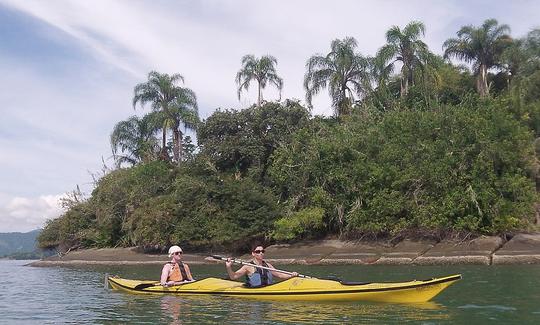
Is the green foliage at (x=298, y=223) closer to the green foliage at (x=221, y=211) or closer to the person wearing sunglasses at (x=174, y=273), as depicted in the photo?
the green foliage at (x=221, y=211)

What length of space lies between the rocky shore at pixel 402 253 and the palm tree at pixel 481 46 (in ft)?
59.9

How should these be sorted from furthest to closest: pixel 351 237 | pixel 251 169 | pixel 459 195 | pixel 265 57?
pixel 265 57, pixel 251 169, pixel 351 237, pixel 459 195

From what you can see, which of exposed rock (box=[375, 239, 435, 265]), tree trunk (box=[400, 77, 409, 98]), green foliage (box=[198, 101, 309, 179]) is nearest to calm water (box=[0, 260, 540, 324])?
exposed rock (box=[375, 239, 435, 265])

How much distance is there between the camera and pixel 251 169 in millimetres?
39250

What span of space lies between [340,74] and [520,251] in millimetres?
20997

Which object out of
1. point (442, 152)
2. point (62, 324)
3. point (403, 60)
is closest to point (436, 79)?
point (403, 60)

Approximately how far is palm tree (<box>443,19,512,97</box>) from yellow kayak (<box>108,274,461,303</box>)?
3397cm

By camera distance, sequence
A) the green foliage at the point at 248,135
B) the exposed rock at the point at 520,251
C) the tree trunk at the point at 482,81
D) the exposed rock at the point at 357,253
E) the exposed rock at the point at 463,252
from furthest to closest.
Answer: the tree trunk at the point at 482,81
the green foliage at the point at 248,135
the exposed rock at the point at 357,253
the exposed rock at the point at 463,252
the exposed rock at the point at 520,251

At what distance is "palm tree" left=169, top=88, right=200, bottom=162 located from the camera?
161 ft

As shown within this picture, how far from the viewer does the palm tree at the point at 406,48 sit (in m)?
41.1

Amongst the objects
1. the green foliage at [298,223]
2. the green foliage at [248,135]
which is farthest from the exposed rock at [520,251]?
the green foliage at [248,135]

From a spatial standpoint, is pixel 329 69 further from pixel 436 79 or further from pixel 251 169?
pixel 251 169

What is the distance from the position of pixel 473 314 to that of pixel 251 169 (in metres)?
27.9

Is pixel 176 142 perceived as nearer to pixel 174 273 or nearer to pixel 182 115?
pixel 182 115
